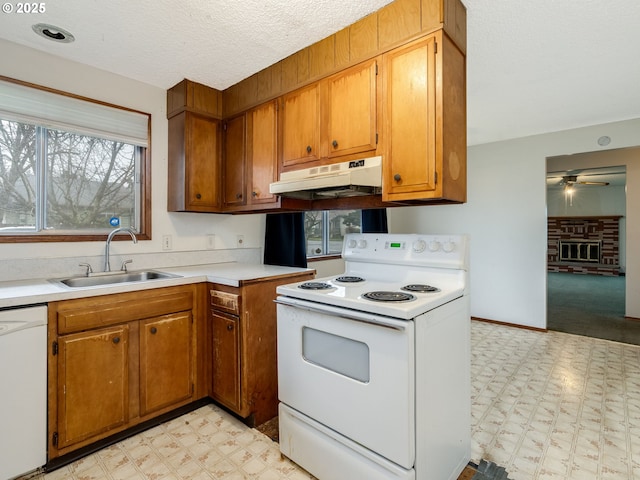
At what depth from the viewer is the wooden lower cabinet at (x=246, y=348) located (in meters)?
2.00

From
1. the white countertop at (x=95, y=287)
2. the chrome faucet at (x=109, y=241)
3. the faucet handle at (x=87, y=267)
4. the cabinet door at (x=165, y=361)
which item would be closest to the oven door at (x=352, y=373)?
the white countertop at (x=95, y=287)

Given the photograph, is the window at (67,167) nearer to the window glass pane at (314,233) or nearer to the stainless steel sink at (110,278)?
the stainless steel sink at (110,278)

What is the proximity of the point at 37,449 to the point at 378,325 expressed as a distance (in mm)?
1757

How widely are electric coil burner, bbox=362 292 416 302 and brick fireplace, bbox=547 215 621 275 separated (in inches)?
373

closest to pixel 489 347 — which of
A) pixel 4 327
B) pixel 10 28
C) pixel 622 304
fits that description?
pixel 622 304

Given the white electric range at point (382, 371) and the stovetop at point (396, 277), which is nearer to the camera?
the white electric range at point (382, 371)

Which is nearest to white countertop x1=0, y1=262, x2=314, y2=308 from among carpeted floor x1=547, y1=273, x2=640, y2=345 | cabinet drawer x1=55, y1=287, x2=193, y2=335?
cabinet drawer x1=55, y1=287, x2=193, y2=335

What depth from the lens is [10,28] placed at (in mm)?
1849

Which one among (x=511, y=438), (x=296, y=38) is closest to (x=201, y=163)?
(x=296, y=38)

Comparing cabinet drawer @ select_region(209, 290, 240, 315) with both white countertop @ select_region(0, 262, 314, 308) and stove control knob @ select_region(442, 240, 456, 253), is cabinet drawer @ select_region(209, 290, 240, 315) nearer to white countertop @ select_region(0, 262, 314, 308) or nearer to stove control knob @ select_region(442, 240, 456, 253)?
white countertop @ select_region(0, 262, 314, 308)

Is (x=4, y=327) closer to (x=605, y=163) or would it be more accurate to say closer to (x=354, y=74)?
(x=354, y=74)

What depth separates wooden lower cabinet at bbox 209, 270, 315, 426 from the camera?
6.56ft

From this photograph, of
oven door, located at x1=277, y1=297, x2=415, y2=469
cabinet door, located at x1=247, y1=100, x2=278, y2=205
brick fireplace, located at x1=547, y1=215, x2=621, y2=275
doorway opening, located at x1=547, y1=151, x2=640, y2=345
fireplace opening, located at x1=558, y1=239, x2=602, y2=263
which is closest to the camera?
oven door, located at x1=277, y1=297, x2=415, y2=469

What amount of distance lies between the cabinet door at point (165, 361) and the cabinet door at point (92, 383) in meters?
0.10
